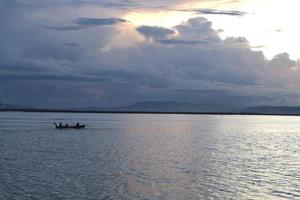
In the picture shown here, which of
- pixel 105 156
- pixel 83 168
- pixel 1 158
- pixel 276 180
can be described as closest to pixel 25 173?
pixel 83 168

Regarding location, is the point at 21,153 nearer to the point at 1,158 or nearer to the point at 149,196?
the point at 1,158

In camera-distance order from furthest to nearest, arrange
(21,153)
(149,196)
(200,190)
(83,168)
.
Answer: (21,153) < (83,168) < (200,190) < (149,196)

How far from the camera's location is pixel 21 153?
6197cm

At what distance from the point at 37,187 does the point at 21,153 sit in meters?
27.0

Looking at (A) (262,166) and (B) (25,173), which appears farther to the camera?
(A) (262,166)

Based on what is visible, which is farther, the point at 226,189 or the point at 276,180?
the point at 276,180

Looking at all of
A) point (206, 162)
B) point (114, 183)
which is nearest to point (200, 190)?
point (114, 183)

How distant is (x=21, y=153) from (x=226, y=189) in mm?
33352

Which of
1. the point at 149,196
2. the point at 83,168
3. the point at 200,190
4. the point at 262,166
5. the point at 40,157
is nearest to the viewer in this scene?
the point at 149,196

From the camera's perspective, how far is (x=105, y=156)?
198ft

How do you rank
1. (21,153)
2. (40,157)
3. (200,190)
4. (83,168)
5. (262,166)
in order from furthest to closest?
(21,153) → (40,157) → (262,166) → (83,168) → (200,190)

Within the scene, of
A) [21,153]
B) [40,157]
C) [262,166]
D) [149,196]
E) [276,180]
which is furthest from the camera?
[21,153]

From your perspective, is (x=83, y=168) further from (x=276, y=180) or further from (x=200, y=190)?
(x=276, y=180)

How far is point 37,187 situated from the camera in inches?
1423
